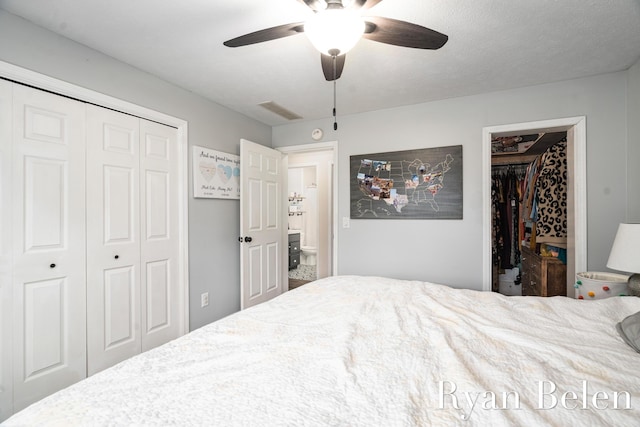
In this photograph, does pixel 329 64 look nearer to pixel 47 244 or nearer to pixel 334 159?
pixel 334 159

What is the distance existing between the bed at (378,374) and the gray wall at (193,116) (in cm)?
156

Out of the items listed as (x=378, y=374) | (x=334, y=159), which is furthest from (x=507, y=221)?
(x=378, y=374)

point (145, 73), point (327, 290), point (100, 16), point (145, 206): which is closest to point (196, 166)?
point (145, 206)

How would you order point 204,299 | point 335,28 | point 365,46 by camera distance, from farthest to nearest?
point 204,299 → point 365,46 → point 335,28

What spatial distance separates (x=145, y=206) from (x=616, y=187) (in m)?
3.83

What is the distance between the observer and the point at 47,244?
1765 mm

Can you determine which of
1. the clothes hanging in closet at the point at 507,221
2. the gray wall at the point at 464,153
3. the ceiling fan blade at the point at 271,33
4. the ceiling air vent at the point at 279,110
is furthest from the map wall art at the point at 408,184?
the ceiling fan blade at the point at 271,33

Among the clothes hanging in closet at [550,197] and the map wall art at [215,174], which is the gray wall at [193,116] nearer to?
the map wall art at [215,174]

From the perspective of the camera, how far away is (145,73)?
2.29 meters

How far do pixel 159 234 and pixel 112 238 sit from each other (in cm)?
36

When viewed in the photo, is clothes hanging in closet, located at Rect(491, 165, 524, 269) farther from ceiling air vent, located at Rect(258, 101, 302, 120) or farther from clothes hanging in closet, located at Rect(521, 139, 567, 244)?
ceiling air vent, located at Rect(258, 101, 302, 120)

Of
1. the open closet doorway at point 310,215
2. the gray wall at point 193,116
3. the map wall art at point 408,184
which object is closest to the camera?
the gray wall at point 193,116

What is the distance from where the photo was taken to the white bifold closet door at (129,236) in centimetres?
200

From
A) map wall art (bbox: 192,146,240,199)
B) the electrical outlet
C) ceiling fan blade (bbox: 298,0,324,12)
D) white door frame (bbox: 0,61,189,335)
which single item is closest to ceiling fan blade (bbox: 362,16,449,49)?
ceiling fan blade (bbox: 298,0,324,12)
